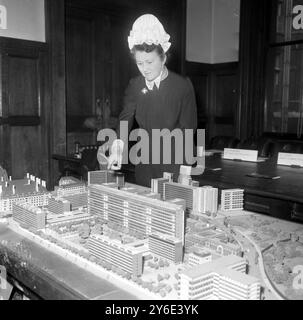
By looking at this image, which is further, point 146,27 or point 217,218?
point 146,27

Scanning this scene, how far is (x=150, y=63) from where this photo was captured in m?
2.54

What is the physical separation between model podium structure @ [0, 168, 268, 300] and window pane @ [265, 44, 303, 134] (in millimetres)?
3179

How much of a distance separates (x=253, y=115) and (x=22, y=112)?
2.83 meters

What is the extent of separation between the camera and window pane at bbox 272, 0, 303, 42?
509 centimetres

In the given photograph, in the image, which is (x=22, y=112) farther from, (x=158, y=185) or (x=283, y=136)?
(x=283, y=136)

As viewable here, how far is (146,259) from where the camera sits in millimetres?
1585

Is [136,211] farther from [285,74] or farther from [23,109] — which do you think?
[285,74]

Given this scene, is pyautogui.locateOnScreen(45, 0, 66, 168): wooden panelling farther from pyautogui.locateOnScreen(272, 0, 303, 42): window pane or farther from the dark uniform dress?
pyautogui.locateOnScreen(272, 0, 303, 42): window pane

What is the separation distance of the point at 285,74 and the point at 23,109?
3120mm

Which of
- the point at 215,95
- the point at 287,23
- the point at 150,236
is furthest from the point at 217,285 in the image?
the point at 215,95

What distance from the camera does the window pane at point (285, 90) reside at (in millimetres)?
5106

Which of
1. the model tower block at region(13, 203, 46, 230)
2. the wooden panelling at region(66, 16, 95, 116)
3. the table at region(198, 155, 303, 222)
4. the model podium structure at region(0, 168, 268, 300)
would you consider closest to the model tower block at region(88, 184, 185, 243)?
the model podium structure at region(0, 168, 268, 300)

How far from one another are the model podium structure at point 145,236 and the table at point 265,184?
262mm

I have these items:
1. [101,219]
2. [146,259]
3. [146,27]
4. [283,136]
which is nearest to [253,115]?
[283,136]
